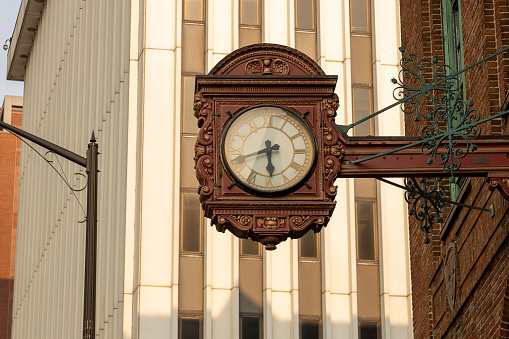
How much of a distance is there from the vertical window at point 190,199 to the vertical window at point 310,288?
9.06ft

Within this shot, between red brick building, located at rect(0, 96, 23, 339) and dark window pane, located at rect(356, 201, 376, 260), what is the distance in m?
47.7

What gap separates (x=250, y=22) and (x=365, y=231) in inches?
272

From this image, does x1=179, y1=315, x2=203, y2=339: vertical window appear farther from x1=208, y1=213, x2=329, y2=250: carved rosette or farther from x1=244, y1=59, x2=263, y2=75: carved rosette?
x1=208, y1=213, x2=329, y2=250: carved rosette

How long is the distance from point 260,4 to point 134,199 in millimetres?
6991

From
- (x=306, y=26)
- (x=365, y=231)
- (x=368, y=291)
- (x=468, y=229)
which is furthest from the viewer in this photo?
(x=306, y=26)

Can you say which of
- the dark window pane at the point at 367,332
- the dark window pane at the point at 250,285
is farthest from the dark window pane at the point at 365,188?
the dark window pane at the point at 367,332

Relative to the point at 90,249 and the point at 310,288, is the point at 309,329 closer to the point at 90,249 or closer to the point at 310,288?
the point at 310,288

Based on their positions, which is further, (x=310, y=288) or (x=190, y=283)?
(x=310, y=288)

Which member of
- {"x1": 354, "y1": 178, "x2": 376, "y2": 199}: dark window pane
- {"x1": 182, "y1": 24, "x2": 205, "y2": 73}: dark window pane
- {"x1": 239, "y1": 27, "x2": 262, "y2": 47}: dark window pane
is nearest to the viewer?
{"x1": 354, "y1": 178, "x2": 376, "y2": 199}: dark window pane

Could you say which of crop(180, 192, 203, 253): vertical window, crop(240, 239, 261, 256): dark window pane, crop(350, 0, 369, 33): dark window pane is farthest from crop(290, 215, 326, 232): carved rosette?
crop(350, 0, 369, 33): dark window pane

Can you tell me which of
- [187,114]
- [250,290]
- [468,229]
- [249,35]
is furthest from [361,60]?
[468,229]

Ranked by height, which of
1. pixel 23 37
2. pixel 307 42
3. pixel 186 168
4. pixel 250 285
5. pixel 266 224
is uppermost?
pixel 23 37

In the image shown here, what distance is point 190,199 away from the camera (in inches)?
1364

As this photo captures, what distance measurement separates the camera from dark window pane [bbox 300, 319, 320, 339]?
34.0 m
